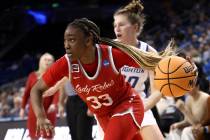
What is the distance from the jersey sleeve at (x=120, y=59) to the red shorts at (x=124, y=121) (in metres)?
0.33

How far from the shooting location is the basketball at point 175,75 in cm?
474

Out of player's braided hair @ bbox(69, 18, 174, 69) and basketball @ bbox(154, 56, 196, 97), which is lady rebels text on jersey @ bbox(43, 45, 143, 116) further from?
basketball @ bbox(154, 56, 196, 97)

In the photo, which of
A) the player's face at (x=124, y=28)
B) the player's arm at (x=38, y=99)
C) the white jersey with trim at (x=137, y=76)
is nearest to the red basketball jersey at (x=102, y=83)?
the player's arm at (x=38, y=99)

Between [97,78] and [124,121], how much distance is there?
0.42 metres

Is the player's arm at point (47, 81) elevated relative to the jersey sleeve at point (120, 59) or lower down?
lower down

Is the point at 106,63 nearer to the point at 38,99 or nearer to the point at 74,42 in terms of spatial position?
the point at 74,42

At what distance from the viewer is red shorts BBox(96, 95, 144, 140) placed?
4.16 meters

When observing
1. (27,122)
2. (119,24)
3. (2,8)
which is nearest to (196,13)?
(2,8)

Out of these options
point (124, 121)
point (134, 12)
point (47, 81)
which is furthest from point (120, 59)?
point (134, 12)

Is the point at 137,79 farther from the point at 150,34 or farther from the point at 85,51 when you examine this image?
the point at 150,34

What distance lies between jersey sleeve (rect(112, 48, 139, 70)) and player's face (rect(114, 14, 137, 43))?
A: 35.7 inches

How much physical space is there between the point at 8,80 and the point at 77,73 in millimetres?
17373

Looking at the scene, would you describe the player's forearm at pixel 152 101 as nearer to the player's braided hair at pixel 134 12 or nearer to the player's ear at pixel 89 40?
the player's braided hair at pixel 134 12

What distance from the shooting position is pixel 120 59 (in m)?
4.31
